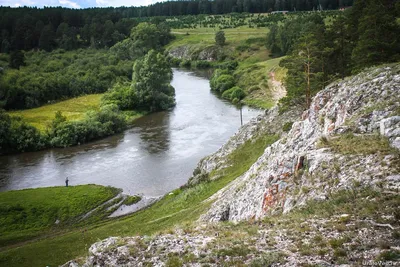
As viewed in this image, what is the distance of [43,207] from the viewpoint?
149 ft

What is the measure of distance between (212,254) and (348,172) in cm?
851

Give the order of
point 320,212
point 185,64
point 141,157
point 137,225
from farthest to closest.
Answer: point 185,64 → point 141,157 → point 137,225 → point 320,212

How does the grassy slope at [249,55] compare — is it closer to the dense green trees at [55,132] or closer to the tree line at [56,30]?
the tree line at [56,30]

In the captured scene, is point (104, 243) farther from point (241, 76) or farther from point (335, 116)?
point (241, 76)

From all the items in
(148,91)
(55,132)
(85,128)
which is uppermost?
(148,91)

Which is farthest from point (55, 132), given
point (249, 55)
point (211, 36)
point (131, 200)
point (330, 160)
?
point (211, 36)

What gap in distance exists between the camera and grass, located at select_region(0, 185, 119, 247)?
4134cm

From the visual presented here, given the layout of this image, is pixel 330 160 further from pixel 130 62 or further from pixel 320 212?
pixel 130 62

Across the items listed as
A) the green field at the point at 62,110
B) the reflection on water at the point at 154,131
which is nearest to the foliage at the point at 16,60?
the green field at the point at 62,110

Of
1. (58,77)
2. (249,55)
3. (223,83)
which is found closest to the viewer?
(223,83)

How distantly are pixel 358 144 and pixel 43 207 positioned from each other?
38.4 meters

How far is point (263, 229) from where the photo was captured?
1683 centimetres

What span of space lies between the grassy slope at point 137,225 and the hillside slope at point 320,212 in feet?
23.3

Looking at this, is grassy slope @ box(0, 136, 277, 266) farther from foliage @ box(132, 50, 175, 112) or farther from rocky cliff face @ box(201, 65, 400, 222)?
foliage @ box(132, 50, 175, 112)
